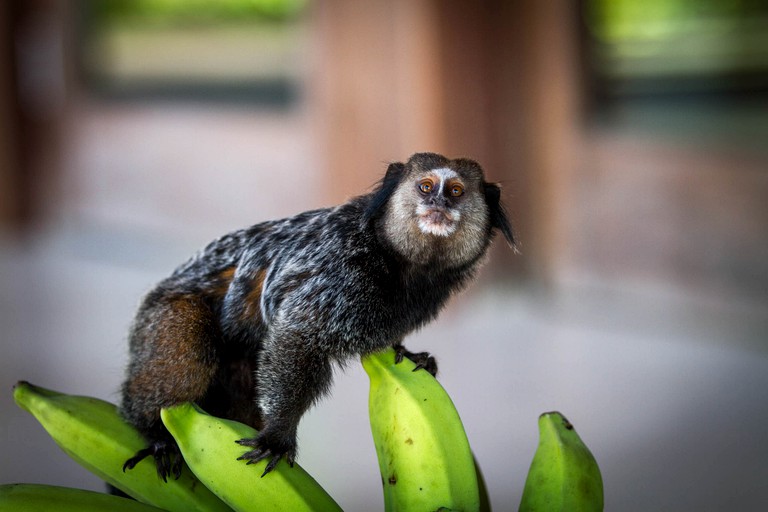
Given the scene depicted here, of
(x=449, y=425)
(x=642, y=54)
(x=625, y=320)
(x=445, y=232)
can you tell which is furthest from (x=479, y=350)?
(x=449, y=425)

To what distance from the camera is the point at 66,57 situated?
25.6 ft

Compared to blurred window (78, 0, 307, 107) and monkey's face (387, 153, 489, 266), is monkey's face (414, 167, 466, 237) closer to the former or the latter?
monkey's face (387, 153, 489, 266)

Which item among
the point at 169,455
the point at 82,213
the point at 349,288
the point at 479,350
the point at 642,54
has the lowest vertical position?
the point at 479,350

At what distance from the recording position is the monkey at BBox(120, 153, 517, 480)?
5.33ft

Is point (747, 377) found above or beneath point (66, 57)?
beneath

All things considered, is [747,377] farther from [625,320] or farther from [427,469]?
[427,469]

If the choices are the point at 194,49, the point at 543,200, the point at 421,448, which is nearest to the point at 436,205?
the point at 421,448

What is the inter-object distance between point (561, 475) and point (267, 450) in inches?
16.8

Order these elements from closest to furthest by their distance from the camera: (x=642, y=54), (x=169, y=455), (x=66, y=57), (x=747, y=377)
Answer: (x=169, y=455)
(x=747, y=377)
(x=642, y=54)
(x=66, y=57)

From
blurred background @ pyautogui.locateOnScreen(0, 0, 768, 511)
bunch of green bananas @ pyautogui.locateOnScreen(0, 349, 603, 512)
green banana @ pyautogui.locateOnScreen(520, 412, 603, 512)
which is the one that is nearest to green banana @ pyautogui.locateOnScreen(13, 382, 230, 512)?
bunch of green bananas @ pyautogui.locateOnScreen(0, 349, 603, 512)

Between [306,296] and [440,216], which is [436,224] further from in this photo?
[306,296]

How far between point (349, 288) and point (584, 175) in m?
3.98

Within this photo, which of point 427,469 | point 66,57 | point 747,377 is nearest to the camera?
point 427,469

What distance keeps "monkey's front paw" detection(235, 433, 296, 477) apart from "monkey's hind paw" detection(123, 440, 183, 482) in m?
0.14
